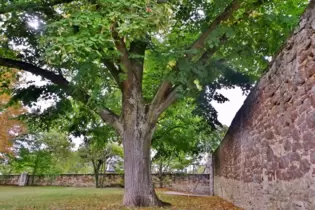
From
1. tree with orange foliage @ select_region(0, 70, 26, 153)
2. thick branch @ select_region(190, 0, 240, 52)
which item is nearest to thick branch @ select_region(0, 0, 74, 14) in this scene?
thick branch @ select_region(190, 0, 240, 52)

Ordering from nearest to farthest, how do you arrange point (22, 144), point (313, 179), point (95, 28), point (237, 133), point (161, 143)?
point (313, 179), point (95, 28), point (237, 133), point (161, 143), point (22, 144)

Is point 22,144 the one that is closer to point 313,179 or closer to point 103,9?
point 103,9

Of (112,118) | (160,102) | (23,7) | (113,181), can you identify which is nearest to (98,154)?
(113,181)

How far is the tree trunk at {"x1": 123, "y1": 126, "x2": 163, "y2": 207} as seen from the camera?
828 cm

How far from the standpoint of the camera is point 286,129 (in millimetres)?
4738

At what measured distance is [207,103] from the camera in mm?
11312

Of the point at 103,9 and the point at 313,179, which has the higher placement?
the point at 103,9

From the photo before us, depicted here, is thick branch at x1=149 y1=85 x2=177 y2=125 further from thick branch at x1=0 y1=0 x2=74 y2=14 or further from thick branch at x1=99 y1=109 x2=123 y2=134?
thick branch at x1=0 y1=0 x2=74 y2=14

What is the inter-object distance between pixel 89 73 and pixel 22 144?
67.8ft

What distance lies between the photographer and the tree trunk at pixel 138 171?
828cm

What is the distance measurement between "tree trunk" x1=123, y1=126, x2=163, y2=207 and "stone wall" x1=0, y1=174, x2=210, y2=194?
42.0ft

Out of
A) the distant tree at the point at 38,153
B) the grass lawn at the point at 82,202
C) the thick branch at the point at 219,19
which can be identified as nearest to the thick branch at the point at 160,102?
the thick branch at the point at 219,19

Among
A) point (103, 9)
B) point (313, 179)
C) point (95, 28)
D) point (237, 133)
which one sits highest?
point (103, 9)

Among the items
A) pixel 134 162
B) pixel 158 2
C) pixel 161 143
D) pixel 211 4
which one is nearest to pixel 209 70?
pixel 211 4
